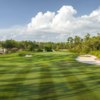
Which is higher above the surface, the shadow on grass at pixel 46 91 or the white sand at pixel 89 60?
the shadow on grass at pixel 46 91

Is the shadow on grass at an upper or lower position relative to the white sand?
upper

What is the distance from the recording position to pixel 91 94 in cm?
1883

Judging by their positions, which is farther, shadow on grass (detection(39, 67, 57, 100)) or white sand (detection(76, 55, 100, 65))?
white sand (detection(76, 55, 100, 65))

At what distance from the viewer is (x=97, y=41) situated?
393 feet

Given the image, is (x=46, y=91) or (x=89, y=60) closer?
(x=46, y=91)

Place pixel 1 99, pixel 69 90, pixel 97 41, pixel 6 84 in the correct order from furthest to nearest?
pixel 97 41, pixel 6 84, pixel 69 90, pixel 1 99

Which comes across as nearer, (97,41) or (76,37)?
(97,41)

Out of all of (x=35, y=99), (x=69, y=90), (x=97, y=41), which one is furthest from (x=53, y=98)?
(x=97, y=41)

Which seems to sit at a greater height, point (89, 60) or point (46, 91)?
point (46, 91)

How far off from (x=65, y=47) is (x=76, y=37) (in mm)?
20170

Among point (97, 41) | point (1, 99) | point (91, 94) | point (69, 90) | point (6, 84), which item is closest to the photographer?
point (1, 99)

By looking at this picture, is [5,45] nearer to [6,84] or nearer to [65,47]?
[65,47]

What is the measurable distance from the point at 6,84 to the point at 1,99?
552 cm

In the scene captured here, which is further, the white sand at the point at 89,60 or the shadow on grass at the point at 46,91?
the white sand at the point at 89,60
